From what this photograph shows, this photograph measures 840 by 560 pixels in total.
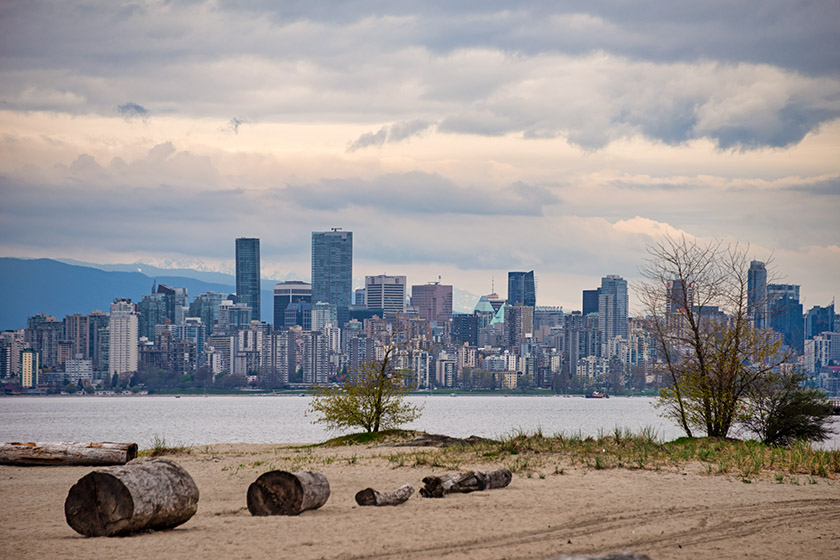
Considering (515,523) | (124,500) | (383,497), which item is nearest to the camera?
(124,500)

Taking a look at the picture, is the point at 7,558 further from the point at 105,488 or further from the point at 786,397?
the point at 786,397

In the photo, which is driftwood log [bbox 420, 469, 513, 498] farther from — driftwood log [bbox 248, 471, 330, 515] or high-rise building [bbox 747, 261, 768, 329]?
high-rise building [bbox 747, 261, 768, 329]

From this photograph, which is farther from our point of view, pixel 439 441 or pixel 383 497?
pixel 439 441

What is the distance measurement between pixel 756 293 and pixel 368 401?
13496 millimetres

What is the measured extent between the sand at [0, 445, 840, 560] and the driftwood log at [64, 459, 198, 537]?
9.0 inches

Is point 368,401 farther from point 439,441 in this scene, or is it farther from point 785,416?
point 785,416

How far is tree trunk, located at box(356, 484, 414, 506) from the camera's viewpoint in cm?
1561

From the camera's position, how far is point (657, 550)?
1201 centimetres

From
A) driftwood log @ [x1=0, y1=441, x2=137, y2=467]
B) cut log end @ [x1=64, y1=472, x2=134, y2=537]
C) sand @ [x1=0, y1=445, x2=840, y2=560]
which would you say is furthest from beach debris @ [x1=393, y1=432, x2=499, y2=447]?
cut log end @ [x1=64, y1=472, x2=134, y2=537]

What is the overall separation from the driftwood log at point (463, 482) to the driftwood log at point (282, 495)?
211cm

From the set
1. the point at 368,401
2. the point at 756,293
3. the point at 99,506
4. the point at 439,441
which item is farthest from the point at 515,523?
the point at 368,401

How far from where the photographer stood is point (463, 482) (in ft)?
55.1

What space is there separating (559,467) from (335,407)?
53.9 ft

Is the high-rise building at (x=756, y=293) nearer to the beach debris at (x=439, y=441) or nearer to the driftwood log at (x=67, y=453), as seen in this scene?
the beach debris at (x=439, y=441)
